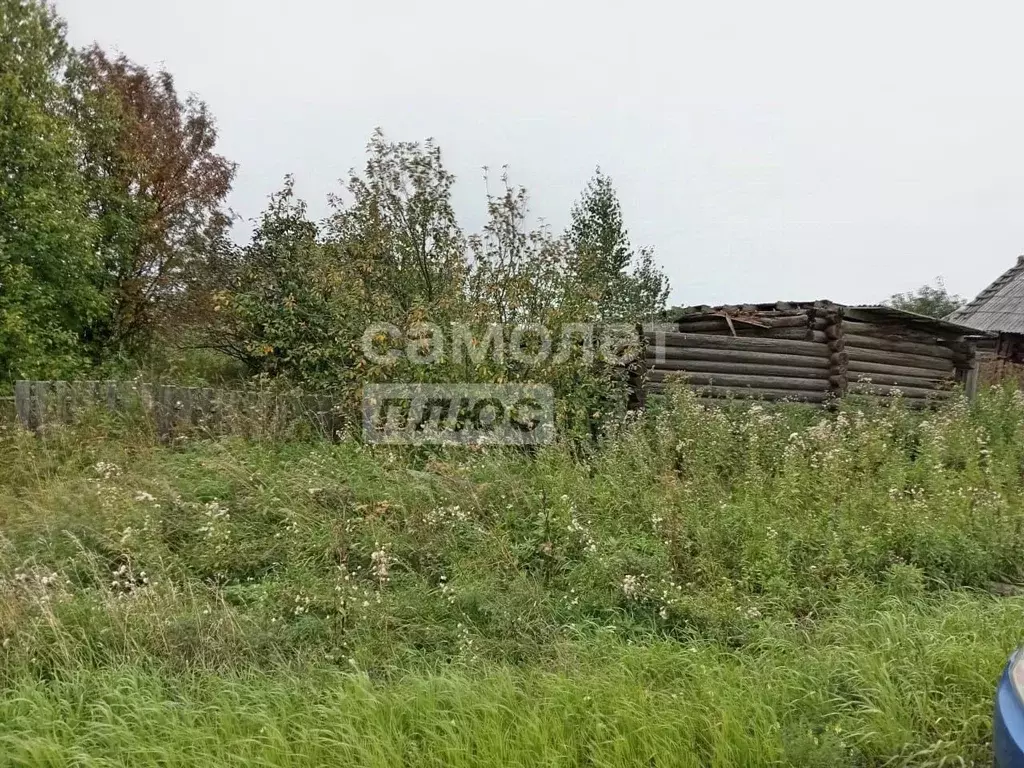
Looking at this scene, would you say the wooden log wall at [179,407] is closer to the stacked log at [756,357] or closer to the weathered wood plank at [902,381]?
the stacked log at [756,357]

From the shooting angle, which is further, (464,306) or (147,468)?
(464,306)

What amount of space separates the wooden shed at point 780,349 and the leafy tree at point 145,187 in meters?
8.44

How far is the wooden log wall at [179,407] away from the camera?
6.20m

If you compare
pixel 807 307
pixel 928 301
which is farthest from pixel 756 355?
pixel 928 301

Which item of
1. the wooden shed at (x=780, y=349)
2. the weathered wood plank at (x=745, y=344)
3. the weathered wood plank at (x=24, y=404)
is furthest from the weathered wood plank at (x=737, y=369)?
the weathered wood plank at (x=24, y=404)

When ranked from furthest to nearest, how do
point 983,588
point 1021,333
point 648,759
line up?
point 1021,333
point 983,588
point 648,759

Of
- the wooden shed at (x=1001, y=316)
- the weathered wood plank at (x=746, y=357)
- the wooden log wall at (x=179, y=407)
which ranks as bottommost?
the wooden log wall at (x=179, y=407)

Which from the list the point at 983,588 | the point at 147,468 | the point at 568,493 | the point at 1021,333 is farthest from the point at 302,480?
the point at 1021,333

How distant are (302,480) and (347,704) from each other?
2.75 meters

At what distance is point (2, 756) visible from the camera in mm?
2273

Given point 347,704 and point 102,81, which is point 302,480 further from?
point 102,81

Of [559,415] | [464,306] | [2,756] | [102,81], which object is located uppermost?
[102,81]

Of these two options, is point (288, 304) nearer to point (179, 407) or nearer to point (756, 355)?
point (179, 407)

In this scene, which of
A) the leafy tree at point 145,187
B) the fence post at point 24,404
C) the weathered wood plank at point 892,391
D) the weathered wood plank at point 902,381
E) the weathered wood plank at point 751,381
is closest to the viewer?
the fence post at point 24,404
